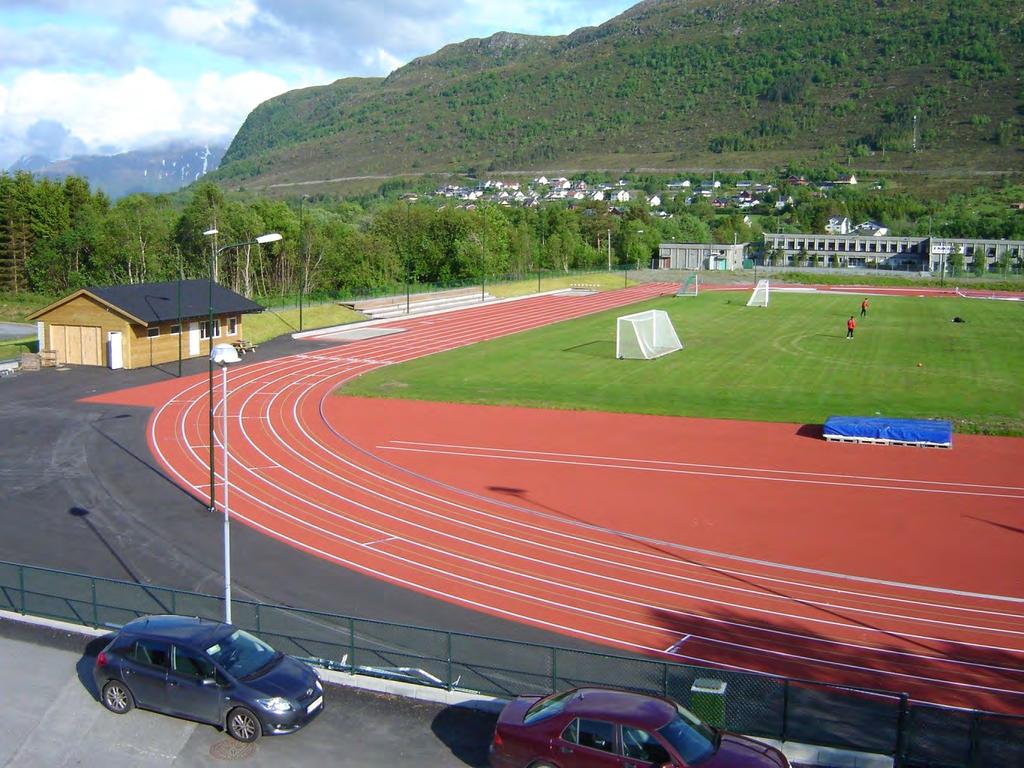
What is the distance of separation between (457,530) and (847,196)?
186 m

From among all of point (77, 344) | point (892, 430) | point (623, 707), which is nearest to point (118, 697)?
point (623, 707)

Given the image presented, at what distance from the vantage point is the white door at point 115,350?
47062 mm

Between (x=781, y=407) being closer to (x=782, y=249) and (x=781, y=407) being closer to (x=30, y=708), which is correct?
(x=30, y=708)

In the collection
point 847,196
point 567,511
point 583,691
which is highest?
point 847,196

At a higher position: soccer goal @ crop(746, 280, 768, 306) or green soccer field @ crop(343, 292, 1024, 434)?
soccer goal @ crop(746, 280, 768, 306)

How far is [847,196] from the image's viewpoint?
19275 cm

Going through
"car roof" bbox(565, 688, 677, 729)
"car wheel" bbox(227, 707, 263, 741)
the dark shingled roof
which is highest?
the dark shingled roof

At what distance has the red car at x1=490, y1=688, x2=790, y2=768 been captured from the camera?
10859 mm

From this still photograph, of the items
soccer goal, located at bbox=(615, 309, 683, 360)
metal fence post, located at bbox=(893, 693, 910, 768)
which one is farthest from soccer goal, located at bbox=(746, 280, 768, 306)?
metal fence post, located at bbox=(893, 693, 910, 768)

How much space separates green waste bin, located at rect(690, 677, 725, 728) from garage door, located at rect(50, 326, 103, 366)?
138ft

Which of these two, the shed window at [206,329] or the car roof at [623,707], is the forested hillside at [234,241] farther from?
the car roof at [623,707]

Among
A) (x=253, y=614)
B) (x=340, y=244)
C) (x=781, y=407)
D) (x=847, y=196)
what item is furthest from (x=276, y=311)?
(x=847, y=196)

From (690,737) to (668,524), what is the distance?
14.4 meters

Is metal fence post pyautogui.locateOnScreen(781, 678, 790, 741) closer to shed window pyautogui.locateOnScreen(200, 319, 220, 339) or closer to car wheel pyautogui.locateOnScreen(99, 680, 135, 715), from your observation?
car wheel pyautogui.locateOnScreen(99, 680, 135, 715)
